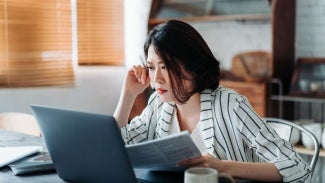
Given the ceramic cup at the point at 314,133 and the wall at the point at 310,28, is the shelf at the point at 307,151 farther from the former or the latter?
the wall at the point at 310,28

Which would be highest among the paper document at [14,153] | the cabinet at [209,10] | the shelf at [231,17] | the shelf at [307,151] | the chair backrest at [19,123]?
the cabinet at [209,10]

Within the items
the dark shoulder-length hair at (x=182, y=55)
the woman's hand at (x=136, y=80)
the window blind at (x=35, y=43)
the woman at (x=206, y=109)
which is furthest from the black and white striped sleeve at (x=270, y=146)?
the window blind at (x=35, y=43)

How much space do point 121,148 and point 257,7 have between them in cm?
210

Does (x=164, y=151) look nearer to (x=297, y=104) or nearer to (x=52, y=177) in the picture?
(x=52, y=177)

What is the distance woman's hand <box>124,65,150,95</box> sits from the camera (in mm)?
1566

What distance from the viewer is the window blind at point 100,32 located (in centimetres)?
363

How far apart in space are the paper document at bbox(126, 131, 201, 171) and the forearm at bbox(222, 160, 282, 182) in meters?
0.13

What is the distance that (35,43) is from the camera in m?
3.30

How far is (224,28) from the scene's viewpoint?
326 centimetres

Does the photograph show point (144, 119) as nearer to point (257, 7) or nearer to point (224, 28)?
point (257, 7)

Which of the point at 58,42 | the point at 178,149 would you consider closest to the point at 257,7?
the point at 58,42

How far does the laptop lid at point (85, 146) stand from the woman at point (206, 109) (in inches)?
12.7

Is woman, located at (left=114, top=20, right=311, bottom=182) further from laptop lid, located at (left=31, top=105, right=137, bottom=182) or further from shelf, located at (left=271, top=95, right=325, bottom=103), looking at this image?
shelf, located at (left=271, top=95, right=325, bottom=103)

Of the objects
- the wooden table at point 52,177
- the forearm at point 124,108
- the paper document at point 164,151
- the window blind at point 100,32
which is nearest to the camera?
the paper document at point 164,151
